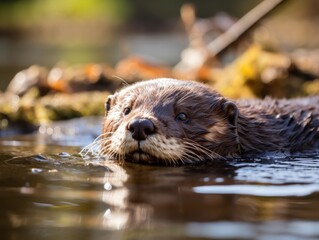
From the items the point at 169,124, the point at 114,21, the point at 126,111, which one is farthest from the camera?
the point at 114,21

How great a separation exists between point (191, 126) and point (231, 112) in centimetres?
39

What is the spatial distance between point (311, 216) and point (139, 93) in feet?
7.91

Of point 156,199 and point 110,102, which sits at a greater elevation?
point 110,102

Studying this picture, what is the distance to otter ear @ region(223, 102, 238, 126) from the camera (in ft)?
20.0

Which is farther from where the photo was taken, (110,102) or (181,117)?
(110,102)

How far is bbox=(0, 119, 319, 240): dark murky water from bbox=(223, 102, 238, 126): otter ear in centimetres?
38

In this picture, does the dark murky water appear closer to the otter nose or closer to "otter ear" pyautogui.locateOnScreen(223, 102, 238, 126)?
the otter nose

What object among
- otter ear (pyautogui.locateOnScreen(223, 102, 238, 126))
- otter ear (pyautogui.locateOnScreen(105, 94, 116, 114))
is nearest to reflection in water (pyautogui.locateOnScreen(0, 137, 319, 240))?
otter ear (pyautogui.locateOnScreen(223, 102, 238, 126))

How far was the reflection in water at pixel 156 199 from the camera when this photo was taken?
3598 mm

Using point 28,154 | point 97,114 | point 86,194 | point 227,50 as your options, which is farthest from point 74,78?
point 86,194

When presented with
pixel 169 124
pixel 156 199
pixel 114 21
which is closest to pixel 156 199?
pixel 156 199

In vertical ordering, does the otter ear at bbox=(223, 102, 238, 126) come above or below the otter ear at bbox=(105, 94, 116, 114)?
below

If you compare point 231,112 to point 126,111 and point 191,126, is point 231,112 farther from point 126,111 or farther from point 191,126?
point 126,111

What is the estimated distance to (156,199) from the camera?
4.33 meters
